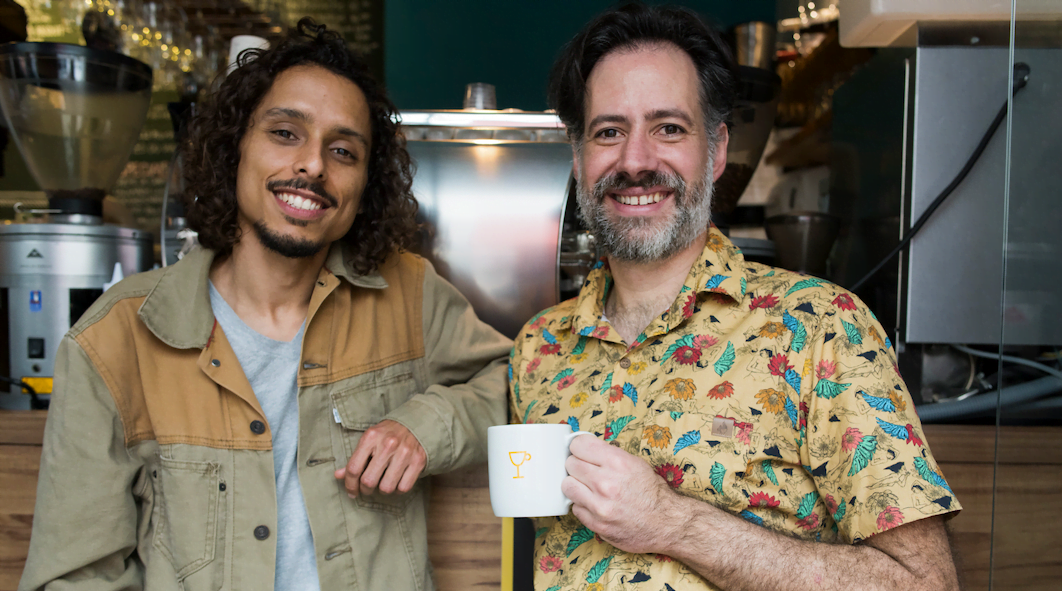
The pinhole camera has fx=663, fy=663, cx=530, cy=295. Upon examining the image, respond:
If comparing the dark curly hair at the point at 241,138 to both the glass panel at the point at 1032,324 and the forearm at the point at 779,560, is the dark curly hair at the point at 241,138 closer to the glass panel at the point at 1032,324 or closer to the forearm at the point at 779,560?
the forearm at the point at 779,560

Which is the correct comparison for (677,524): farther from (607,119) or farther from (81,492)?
(81,492)

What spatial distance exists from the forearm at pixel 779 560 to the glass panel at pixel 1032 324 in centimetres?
15

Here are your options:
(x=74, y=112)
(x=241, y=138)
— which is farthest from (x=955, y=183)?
(x=74, y=112)

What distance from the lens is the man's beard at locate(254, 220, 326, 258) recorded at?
107 cm

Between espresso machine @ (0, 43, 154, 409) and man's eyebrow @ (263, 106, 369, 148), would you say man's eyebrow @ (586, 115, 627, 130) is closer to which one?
man's eyebrow @ (263, 106, 369, 148)

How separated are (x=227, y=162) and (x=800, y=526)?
1.11 m

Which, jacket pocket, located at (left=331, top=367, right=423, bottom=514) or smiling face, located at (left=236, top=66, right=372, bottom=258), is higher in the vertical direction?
smiling face, located at (left=236, top=66, right=372, bottom=258)

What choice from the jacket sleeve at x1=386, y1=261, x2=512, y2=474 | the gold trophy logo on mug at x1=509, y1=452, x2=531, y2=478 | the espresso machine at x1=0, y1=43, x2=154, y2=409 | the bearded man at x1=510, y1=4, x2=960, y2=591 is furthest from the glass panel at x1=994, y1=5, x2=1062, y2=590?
the espresso machine at x1=0, y1=43, x2=154, y2=409

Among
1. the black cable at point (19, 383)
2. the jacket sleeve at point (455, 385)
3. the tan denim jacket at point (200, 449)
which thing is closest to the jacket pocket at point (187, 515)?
the tan denim jacket at point (200, 449)

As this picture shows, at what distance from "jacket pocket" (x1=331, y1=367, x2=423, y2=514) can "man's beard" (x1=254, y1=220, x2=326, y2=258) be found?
23 centimetres

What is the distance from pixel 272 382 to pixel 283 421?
7 centimetres

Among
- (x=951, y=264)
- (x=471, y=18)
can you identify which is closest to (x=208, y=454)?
(x=951, y=264)

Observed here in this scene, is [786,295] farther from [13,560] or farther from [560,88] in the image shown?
[13,560]

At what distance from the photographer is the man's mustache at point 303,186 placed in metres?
1.06
